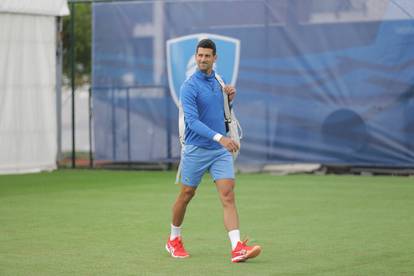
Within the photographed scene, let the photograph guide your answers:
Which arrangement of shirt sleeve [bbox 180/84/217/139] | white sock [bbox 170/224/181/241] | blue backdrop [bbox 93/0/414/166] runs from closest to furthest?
1. shirt sleeve [bbox 180/84/217/139]
2. white sock [bbox 170/224/181/241]
3. blue backdrop [bbox 93/0/414/166]

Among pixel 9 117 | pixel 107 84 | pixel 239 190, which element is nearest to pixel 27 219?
pixel 239 190

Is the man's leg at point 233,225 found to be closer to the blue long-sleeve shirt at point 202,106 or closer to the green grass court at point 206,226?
the green grass court at point 206,226

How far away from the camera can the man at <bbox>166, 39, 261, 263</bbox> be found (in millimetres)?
8844

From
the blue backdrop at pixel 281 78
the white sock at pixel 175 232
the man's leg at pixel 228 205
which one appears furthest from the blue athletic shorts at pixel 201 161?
the blue backdrop at pixel 281 78

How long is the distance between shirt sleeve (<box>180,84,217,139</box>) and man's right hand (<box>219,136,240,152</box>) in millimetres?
127

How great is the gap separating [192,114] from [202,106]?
20cm

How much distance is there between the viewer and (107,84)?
2064 cm

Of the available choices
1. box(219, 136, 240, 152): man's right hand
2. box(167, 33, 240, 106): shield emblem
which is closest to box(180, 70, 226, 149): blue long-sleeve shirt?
box(219, 136, 240, 152): man's right hand

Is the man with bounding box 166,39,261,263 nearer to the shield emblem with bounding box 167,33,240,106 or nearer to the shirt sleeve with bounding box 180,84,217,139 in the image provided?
the shirt sleeve with bounding box 180,84,217,139

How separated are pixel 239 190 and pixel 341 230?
523 cm

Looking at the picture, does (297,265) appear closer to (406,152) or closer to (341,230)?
(341,230)

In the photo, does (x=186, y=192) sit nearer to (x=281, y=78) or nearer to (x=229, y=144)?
(x=229, y=144)

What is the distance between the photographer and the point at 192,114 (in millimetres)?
8867

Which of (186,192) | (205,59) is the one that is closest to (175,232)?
(186,192)
